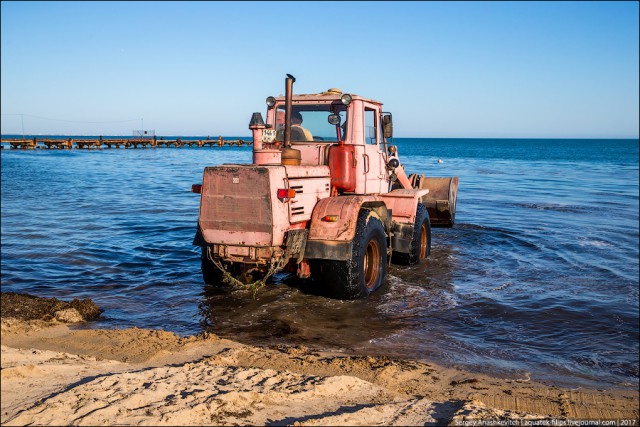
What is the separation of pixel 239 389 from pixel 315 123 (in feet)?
17.6

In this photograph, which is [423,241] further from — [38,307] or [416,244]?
[38,307]

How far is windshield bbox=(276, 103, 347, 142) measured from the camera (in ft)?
28.2

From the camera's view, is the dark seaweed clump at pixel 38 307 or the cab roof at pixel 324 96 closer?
the dark seaweed clump at pixel 38 307

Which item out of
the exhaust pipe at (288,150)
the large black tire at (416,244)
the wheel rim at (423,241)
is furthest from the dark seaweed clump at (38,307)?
the wheel rim at (423,241)

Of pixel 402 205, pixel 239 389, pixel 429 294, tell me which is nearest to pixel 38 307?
pixel 239 389

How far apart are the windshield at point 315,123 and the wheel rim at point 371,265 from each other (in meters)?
1.92

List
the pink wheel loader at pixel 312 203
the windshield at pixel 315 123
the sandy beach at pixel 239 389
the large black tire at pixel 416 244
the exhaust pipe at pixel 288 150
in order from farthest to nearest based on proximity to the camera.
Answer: the large black tire at pixel 416 244 < the windshield at pixel 315 123 < the exhaust pipe at pixel 288 150 < the pink wheel loader at pixel 312 203 < the sandy beach at pixel 239 389

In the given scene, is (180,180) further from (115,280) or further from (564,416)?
(564,416)

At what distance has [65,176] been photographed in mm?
30766

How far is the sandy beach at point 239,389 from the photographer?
12.5 feet

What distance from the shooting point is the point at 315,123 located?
344 inches

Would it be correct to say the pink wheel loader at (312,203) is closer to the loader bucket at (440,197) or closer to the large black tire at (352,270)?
the large black tire at (352,270)

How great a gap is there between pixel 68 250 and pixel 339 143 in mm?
6788

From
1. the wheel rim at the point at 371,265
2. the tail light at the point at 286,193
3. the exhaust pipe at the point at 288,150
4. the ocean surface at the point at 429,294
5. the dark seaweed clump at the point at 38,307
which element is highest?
the exhaust pipe at the point at 288,150
